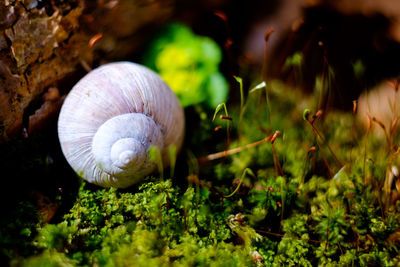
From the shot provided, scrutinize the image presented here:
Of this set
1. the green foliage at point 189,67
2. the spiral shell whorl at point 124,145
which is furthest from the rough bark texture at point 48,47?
the spiral shell whorl at point 124,145

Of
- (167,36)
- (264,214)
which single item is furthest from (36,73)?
(264,214)

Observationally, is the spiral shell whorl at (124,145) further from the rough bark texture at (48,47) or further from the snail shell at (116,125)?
the rough bark texture at (48,47)

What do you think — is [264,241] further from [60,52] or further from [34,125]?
[60,52]

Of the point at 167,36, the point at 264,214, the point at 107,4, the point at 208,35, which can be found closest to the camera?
the point at 264,214

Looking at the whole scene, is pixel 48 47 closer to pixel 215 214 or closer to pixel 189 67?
pixel 189 67

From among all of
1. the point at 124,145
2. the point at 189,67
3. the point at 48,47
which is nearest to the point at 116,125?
the point at 124,145
